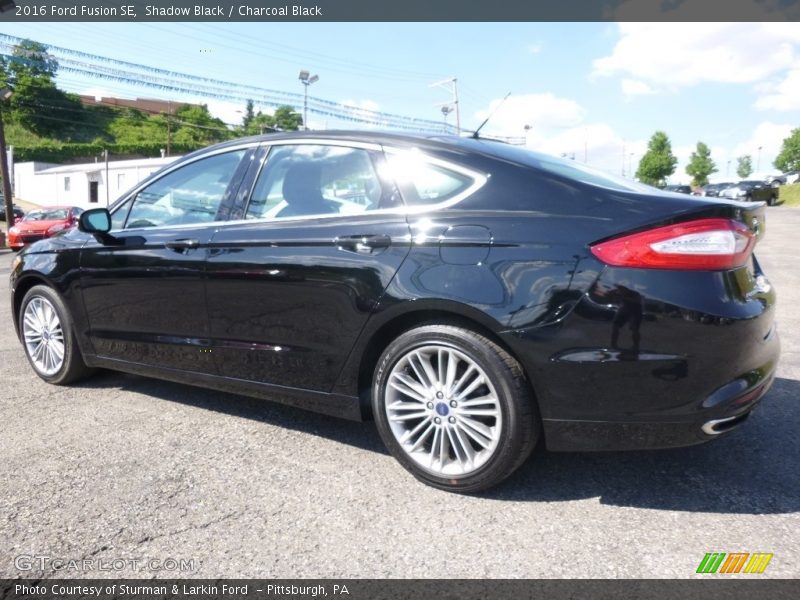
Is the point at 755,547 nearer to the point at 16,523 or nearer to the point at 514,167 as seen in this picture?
the point at 514,167

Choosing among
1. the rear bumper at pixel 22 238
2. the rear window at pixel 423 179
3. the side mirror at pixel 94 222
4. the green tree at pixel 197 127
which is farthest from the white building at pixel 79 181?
the rear window at pixel 423 179

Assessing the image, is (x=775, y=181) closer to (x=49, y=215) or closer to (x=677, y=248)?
(x=49, y=215)

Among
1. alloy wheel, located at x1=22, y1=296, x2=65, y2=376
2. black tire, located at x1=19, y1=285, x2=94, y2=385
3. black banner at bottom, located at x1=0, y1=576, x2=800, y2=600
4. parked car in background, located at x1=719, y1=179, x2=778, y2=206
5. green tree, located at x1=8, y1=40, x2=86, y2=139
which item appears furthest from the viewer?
green tree, located at x1=8, y1=40, x2=86, y2=139

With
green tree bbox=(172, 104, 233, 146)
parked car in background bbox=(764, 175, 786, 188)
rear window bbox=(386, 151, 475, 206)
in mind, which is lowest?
rear window bbox=(386, 151, 475, 206)

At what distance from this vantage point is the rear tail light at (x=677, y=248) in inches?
97.0

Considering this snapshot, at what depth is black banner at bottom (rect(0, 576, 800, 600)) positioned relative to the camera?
2.10 meters

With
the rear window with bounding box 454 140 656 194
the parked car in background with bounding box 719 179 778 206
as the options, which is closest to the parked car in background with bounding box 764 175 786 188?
the parked car in background with bounding box 719 179 778 206

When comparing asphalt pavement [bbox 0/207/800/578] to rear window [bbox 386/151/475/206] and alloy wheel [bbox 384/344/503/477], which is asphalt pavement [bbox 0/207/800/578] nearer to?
alloy wheel [bbox 384/344/503/477]

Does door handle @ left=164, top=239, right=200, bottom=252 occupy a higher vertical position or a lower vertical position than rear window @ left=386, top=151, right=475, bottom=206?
lower

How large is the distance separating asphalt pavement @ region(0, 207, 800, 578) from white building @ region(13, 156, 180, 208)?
45646 mm

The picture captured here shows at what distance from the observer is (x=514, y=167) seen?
2.89m

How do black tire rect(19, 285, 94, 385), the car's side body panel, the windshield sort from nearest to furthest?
the car's side body panel < black tire rect(19, 285, 94, 385) < the windshield

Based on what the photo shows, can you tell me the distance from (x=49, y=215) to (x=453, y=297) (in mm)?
22950

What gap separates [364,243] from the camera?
3.01 meters
